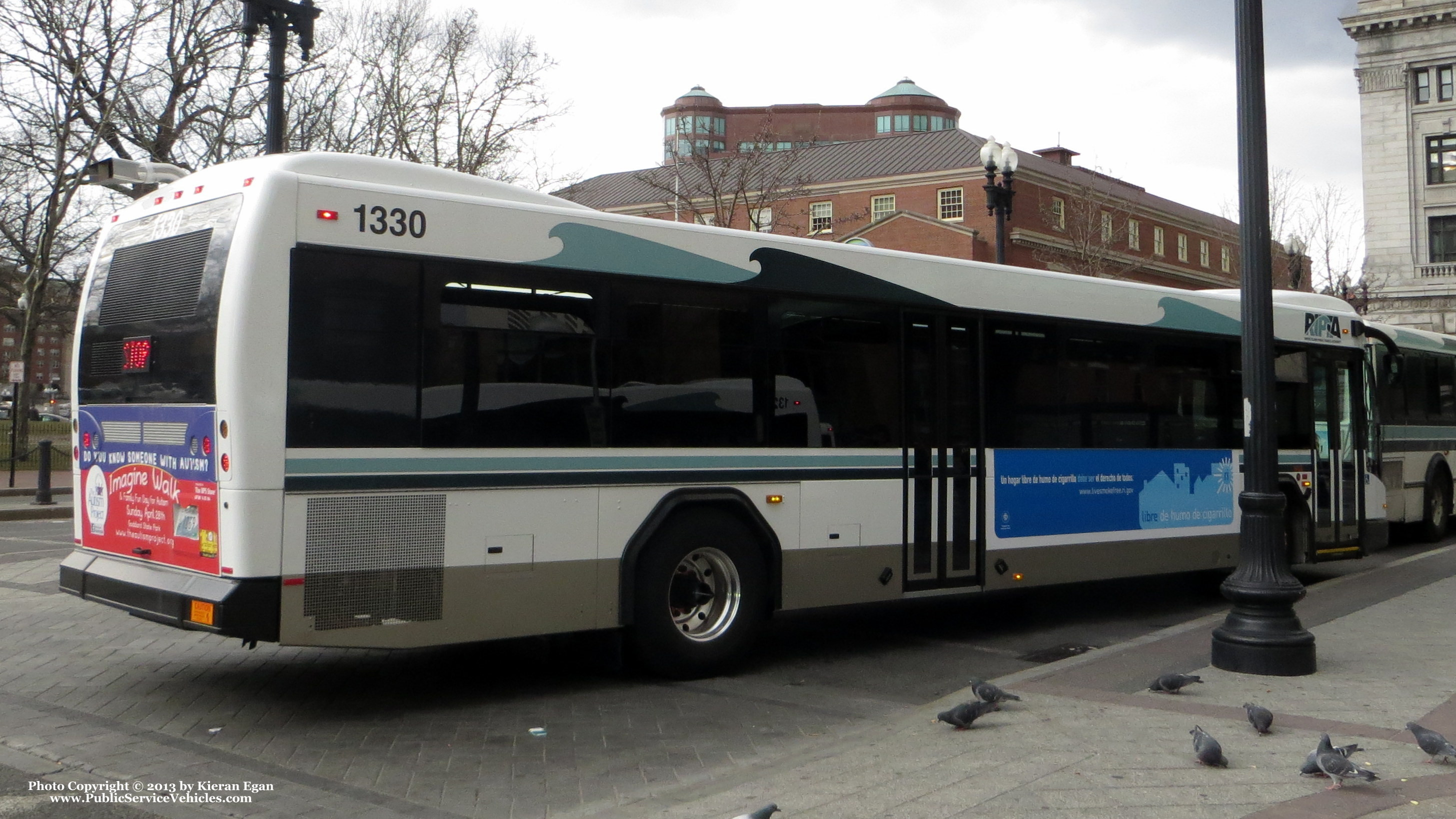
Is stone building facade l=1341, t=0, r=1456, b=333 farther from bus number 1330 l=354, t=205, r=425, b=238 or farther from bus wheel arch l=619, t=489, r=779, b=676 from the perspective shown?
bus number 1330 l=354, t=205, r=425, b=238

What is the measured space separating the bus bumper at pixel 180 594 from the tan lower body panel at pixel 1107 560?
573 cm

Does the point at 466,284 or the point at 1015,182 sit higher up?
the point at 1015,182

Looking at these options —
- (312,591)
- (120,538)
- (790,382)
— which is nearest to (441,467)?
(312,591)

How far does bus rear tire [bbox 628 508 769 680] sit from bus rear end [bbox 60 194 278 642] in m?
2.38

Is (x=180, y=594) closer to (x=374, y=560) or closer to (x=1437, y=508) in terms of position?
(x=374, y=560)

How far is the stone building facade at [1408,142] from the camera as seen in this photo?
67750 mm

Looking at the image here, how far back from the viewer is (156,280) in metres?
7.27

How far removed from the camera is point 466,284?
726cm

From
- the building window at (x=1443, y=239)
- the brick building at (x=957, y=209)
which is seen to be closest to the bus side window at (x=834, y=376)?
the brick building at (x=957, y=209)

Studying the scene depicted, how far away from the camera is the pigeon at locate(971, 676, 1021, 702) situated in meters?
6.49

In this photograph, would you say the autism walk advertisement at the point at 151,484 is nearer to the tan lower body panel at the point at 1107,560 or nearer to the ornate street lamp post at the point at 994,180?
the tan lower body panel at the point at 1107,560

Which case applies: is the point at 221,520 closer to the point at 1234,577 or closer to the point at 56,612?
the point at 56,612

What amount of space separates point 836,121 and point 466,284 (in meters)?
114

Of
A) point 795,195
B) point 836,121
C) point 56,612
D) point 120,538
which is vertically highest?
point 836,121
